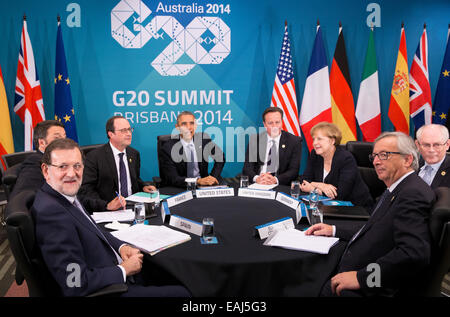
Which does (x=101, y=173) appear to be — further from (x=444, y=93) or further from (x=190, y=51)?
(x=444, y=93)

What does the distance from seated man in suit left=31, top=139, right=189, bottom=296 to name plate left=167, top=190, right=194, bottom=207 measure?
0.71 metres

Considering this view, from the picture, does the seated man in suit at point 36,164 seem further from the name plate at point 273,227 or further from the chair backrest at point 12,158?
the name plate at point 273,227

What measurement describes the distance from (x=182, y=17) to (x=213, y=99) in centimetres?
116

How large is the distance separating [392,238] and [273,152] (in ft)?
8.11

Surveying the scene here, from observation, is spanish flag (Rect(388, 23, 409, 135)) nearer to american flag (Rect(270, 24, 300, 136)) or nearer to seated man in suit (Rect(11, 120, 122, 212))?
american flag (Rect(270, 24, 300, 136))

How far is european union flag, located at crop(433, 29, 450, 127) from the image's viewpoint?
5.00 m

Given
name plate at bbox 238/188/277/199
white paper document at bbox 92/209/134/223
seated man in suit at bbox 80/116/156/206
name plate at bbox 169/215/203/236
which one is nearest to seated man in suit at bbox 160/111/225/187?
seated man in suit at bbox 80/116/156/206

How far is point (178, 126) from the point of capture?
428 centimetres

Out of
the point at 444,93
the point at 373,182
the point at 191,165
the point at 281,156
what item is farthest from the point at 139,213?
the point at 444,93

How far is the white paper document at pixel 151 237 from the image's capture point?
6.82 feet

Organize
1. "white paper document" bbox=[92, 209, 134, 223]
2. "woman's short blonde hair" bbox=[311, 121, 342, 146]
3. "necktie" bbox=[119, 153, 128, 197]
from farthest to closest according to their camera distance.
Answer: "necktie" bbox=[119, 153, 128, 197], "woman's short blonde hair" bbox=[311, 121, 342, 146], "white paper document" bbox=[92, 209, 134, 223]
